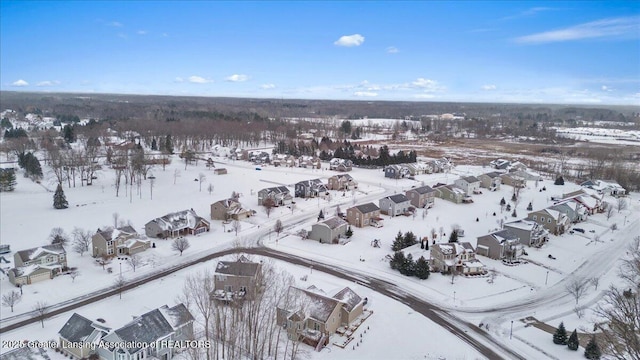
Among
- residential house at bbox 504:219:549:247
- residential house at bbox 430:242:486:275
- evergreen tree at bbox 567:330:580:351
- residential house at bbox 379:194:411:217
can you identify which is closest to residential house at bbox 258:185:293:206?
residential house at bbox 379:194:411:217

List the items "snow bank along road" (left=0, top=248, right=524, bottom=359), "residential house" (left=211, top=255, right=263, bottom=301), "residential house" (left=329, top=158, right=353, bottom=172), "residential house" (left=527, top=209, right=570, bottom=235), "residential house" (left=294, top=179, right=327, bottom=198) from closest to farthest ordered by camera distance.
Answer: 1. "snow bank along road" (left=0, top=248, right=524, bottom=359)
2. "residential house" (left=211, top=255, right=263, bottom=301)
3. "residential house" (left=527, top=209, right=570, bottom=235)
4. "residential house" (left=294, top=179, right=327, bottom=198)
5. "residential house" (left=329, top=158, right=353, bottom=172)

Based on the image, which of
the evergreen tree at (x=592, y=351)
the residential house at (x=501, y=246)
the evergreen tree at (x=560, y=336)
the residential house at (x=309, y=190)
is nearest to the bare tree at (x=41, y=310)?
the evergreen tree at (x=560, y=336)

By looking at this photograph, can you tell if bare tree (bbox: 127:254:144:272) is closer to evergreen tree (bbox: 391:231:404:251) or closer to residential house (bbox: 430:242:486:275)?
evergreen tree (bbox: 391:231:404:251)

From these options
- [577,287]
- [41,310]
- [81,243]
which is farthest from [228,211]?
[577,287]

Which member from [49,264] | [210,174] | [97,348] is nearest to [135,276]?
[49,264]

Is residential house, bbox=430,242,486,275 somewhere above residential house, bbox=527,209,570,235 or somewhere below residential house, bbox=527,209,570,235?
below

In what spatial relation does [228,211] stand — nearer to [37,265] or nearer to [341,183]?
[37,265]

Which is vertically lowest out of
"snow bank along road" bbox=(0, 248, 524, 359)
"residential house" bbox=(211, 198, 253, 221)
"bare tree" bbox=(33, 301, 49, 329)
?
"bare tree" bbox=(33, 301, 49, 329)

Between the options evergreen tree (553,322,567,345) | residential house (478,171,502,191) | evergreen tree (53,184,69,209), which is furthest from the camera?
residential house (478,171,502,191)
